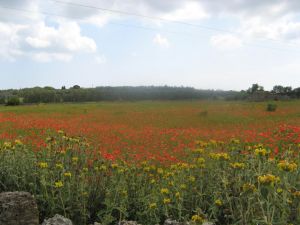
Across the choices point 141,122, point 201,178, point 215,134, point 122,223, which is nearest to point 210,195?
point 201,178

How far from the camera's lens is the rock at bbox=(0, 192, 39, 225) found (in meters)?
4.10

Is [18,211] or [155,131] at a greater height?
[18,211]

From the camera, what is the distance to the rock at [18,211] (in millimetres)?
4098

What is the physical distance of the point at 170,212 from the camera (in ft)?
14.7

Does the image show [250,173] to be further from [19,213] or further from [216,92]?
Result: [216,92]

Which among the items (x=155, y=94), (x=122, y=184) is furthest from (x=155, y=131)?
(x=155, y=94)

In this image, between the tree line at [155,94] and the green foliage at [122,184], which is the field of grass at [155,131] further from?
the tree line at [155,94]

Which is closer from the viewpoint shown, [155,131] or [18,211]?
[18,211]

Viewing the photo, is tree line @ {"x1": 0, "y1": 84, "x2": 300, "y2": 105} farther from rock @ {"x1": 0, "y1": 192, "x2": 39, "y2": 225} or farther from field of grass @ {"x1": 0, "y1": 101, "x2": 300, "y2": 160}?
rock @ {"x1": 0, "y1": 192, "x2": 39, "y2": 225}

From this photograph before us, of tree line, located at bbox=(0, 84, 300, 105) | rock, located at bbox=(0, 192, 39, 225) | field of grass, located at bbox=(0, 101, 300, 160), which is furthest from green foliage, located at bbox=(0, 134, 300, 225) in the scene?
tree line, located at bbox=(0, 84, 300, 105)

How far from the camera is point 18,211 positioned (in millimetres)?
4117

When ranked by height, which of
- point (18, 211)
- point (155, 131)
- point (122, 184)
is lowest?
point (155, 131)

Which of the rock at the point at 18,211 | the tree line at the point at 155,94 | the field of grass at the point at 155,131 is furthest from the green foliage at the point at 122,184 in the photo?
the tree line at the point at 155,94

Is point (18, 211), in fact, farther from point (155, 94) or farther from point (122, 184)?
point (155, 94)
